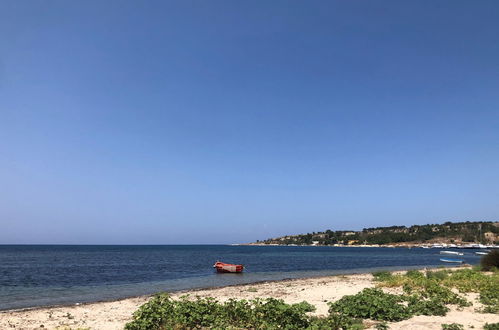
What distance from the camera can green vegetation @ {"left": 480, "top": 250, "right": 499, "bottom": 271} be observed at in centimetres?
3415

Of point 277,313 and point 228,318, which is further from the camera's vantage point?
point 228,318

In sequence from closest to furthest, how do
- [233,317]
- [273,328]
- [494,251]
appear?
[273,328] → [233,317] → [494,251]

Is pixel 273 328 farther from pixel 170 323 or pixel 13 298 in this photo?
pixel 13 298

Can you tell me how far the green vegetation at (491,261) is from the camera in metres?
34.1

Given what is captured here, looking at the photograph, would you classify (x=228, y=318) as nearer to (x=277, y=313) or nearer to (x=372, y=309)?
(x=277, y=313)

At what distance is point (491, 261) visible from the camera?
3472cm

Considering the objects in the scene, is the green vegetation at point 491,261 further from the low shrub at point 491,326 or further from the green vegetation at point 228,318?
the green vegetation at point 228,318

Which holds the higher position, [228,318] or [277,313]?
[277,313]

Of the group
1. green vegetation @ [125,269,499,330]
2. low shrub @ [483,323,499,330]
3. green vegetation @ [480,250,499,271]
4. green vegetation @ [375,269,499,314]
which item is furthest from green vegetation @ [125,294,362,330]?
green vegetation @ [480,250,499,271]

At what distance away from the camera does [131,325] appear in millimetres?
12211

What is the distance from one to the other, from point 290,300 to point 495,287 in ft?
37.6

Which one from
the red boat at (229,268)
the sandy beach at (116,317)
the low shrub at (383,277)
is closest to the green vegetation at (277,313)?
the sandy beach at (116,317)

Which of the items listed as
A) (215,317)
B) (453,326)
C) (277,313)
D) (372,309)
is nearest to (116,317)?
(215,317)

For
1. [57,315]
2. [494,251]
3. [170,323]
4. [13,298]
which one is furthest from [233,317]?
[494,251]
